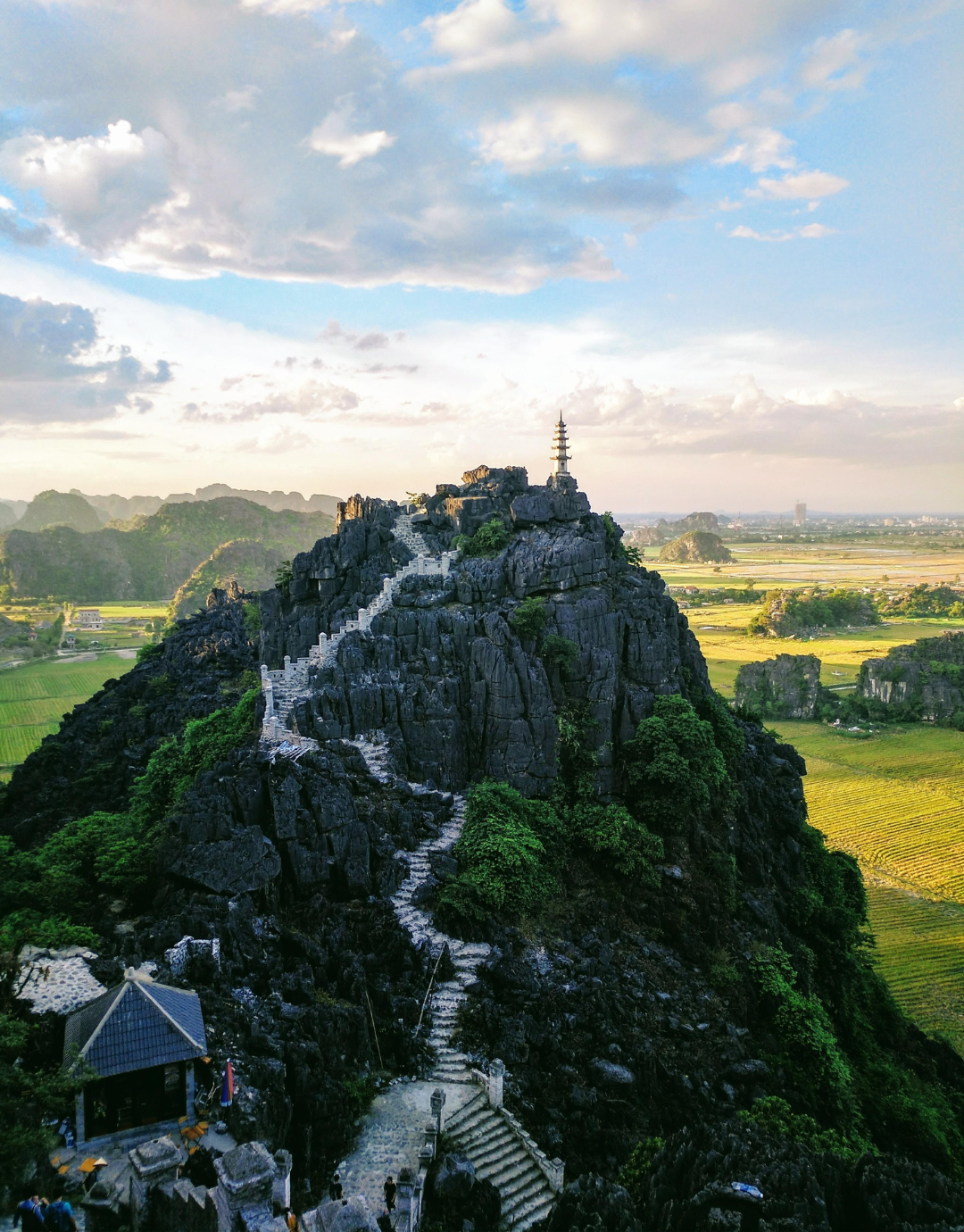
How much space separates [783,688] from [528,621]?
63.2 meters

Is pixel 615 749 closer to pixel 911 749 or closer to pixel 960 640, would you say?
pixel 911 749

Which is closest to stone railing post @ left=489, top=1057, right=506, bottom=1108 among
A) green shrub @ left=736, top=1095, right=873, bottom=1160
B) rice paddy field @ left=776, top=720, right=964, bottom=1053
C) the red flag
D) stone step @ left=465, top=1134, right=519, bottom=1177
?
stone step @ left=465, top=1134, right=519, bottom=1177

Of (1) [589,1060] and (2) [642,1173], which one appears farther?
(1) [589,1060]

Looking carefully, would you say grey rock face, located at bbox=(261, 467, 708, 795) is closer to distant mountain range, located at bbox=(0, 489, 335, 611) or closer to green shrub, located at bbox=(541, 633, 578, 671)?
green shrub, located at bbox=(541, 633, 578, 671)

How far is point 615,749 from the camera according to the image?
33.1 meters

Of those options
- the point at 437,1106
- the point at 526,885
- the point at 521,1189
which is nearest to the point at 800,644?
the point at 526,885

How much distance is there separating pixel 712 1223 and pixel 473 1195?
17.3 ft

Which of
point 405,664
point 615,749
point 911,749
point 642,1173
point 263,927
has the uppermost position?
point 405,664

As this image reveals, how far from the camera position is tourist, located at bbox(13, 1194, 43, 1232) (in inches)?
477

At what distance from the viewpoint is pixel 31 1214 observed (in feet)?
39.9

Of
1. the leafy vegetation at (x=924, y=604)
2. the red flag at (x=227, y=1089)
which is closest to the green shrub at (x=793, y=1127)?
the red flag at (x=227, y=1089)

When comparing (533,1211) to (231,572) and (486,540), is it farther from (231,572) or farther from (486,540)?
(231,572)

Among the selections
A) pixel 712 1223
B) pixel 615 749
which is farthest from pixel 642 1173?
pixel 615 749

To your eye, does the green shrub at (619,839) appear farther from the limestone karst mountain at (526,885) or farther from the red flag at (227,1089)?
the red flag at (227,1089)
